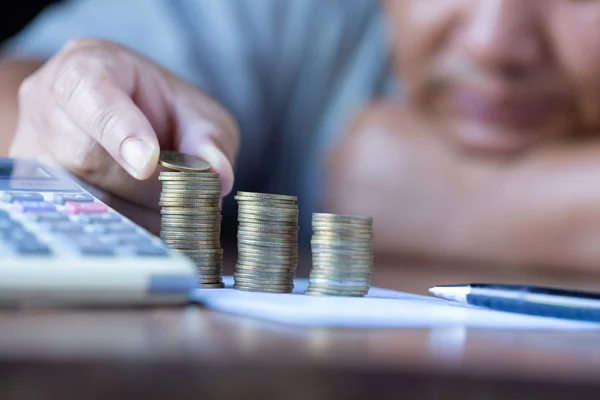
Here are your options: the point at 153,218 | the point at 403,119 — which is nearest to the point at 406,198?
the point at 403,119

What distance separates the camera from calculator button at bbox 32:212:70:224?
621mm

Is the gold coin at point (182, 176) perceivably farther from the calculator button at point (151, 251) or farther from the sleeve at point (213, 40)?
the sleeve at point (213, 40)

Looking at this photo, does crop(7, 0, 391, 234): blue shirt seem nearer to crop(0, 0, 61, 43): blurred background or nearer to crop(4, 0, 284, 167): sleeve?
→ crop(4, 0, 284, 167): sleeve

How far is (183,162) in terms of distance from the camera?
2.64 ft

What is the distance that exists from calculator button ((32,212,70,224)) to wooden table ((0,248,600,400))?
0.14 meters

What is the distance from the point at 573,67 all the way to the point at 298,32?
96 centimetres

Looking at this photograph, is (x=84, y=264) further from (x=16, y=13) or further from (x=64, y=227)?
(x=16, y=13)

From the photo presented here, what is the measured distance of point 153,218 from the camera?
1027 mm

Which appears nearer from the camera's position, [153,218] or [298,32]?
[153,218]

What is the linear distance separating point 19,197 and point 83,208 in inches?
2.4

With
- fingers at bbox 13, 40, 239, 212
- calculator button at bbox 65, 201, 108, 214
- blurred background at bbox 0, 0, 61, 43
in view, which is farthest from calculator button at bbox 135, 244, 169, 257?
blurred background at bbox 0, 0, 61, 43

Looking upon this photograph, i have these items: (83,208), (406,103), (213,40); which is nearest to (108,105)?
(83,208)

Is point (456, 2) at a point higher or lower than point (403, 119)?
higher

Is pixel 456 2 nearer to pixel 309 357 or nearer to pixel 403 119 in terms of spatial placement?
pixel 403 119
